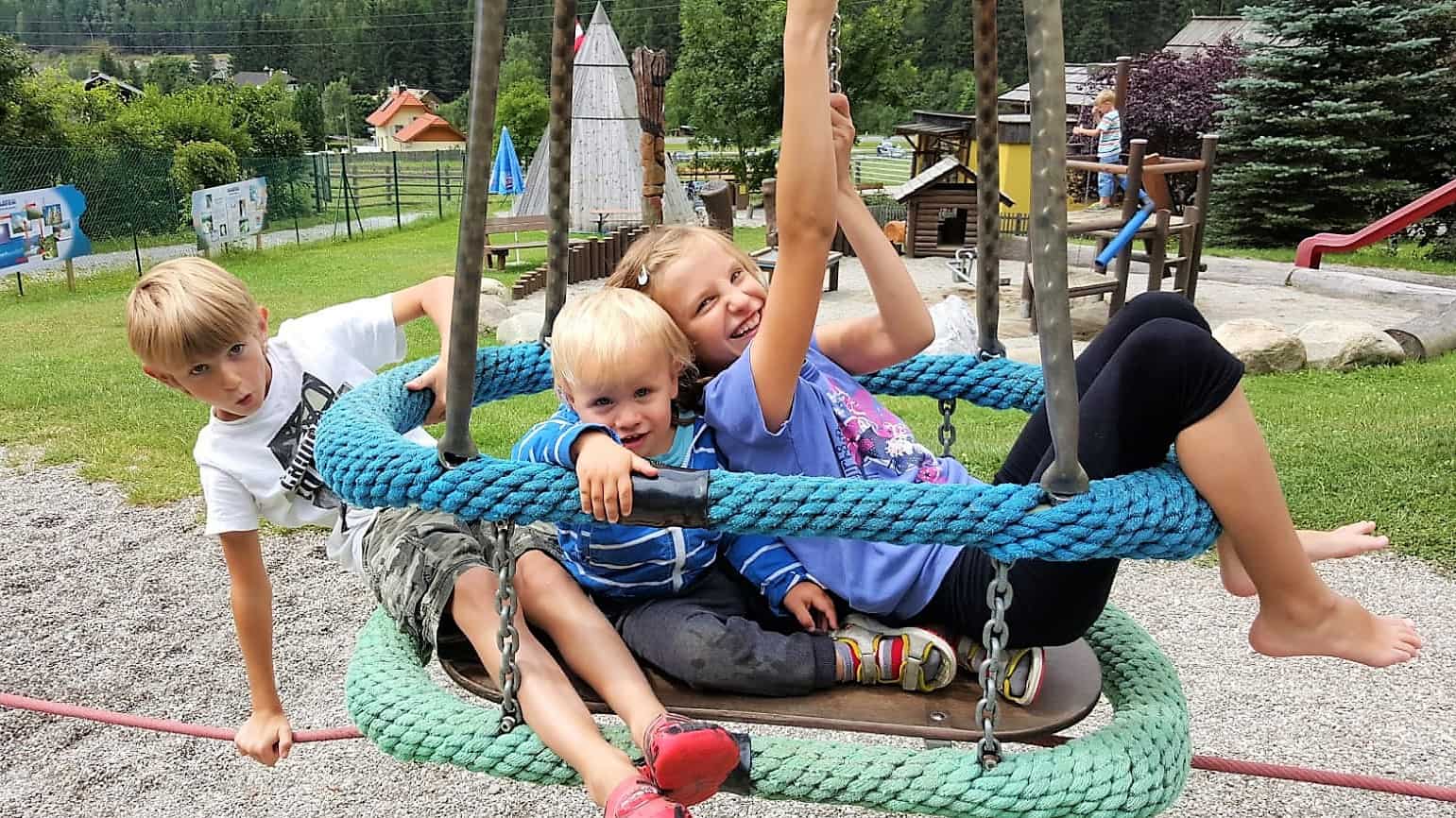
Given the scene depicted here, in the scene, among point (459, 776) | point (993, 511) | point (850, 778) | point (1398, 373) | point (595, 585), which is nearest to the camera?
point (993, 511)

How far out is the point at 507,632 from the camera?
1502mm

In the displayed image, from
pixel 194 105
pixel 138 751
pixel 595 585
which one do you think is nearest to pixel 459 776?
pixel 138 751

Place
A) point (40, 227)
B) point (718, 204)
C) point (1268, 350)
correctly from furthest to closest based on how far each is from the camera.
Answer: point (718, 204) < point (40, 227) < point (1268, 350)

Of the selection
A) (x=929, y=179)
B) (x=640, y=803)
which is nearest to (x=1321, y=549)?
(x=640, y=803)

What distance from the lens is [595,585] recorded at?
178 cm

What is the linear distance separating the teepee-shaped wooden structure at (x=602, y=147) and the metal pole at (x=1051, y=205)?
55.9 ft

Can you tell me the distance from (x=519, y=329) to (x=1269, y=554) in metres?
7.79

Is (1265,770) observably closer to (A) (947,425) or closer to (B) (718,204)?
(A) (947,425)

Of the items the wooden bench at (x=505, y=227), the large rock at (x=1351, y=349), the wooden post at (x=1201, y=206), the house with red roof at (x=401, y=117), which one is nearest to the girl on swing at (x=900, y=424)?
the large rock at (x=1351, y=349)

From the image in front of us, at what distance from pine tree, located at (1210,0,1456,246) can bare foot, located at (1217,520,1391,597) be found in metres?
14.9

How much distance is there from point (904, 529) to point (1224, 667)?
277cm

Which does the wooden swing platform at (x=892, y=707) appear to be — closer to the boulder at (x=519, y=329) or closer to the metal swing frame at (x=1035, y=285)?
the metal swing frame at (x=1035, y=285)

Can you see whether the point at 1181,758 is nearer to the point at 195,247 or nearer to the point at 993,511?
the point at 993,511

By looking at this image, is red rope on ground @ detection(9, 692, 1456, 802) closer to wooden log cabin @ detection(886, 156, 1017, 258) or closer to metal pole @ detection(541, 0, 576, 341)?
metal pole @ detection(541, 0, 576, 341)
